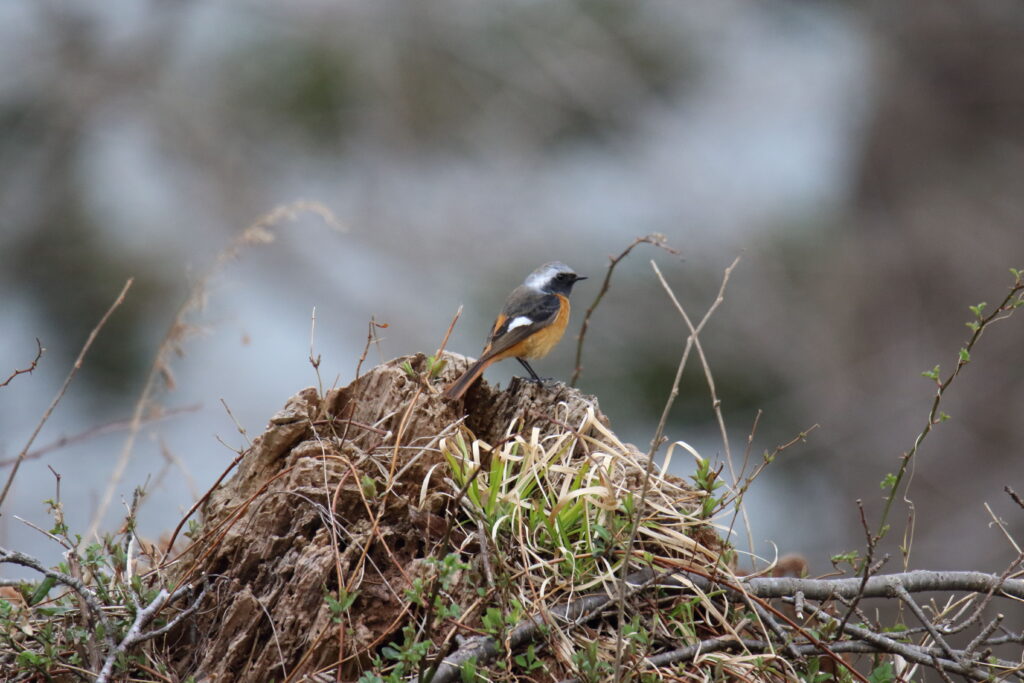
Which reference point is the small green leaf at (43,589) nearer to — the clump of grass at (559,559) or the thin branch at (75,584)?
the thin branch at (75,584)

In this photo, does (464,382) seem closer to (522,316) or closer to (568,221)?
(522,316)

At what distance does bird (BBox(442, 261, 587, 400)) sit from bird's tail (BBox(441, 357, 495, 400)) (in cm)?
107

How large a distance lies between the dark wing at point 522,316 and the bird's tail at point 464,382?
1.32 meters

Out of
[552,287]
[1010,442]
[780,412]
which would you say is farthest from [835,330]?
[552,287]

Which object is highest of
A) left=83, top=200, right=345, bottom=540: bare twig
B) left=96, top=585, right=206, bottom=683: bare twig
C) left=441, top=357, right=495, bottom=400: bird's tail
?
left=83, top=200, right=345, bottom=540: bare twig

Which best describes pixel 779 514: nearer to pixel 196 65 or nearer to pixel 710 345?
pixel 710 345

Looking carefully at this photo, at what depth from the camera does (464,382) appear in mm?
3807

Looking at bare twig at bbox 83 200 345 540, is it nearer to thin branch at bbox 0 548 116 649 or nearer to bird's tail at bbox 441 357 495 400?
bird's tail at bbox 441 357 495 400

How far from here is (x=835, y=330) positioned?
13.7 metres

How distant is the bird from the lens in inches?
219

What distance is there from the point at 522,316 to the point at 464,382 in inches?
80.4

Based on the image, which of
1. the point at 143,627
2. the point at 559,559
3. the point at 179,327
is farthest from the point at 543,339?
the point at 143,627

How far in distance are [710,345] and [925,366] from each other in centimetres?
402

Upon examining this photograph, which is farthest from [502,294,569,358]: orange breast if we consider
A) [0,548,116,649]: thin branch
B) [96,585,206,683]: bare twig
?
[0,548,116,649]: thin branch
